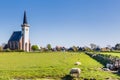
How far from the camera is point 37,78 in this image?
29078 millimetres

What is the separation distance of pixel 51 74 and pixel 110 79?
228 inches

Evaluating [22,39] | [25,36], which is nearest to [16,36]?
[22,39]

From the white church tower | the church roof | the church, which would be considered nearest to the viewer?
the white church tower

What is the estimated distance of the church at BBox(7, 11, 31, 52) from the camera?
177738 mm

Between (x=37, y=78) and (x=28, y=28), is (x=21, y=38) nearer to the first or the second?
(x=28, y=28)

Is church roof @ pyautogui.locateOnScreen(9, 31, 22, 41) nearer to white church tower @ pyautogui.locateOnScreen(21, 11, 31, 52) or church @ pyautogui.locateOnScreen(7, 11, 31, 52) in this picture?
church @ pyautogui.locateOnScreen(7, 11, 31, 52)

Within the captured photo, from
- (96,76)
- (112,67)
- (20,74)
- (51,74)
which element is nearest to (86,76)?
(96,76)

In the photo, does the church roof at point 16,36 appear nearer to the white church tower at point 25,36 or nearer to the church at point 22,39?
the church at point 22,39

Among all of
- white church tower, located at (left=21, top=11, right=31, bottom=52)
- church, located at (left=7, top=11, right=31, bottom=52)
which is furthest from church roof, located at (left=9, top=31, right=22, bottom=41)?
white church tower, located at (left=21, top=11, right=31, bottom=52)

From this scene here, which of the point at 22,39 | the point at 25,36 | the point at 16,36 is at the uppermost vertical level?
the point at 16,36

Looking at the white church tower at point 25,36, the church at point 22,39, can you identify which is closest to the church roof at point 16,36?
the church at point 22,39

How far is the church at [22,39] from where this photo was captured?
583ft

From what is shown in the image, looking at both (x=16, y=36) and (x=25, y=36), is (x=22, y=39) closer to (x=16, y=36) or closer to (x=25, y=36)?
(x=25, y=36)

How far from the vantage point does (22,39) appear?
588 ft
